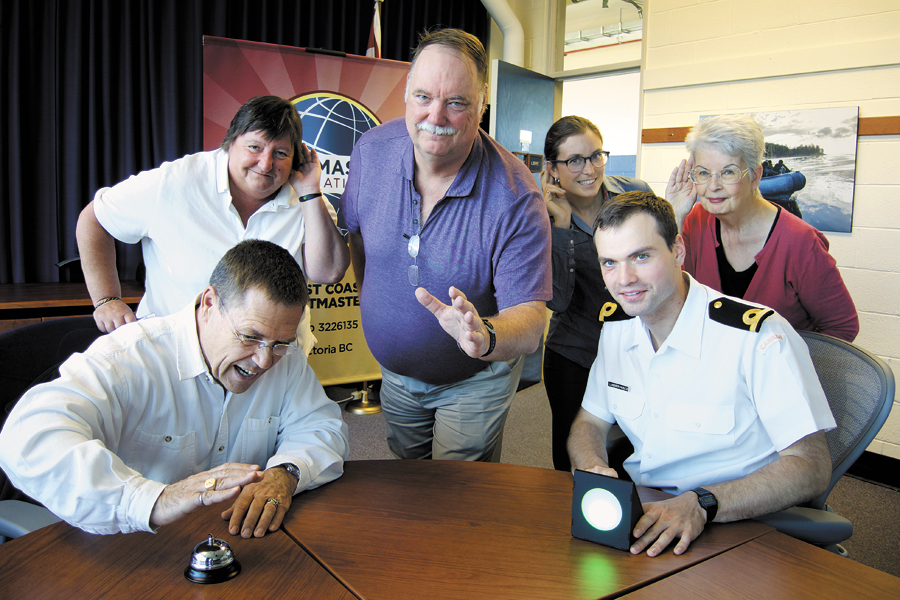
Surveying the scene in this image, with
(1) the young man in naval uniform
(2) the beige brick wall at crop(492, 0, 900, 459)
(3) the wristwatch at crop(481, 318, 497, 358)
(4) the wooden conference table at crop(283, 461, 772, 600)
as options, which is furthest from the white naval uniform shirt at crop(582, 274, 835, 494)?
(2) the beige brick wall at crop(492, 0, 900, 459)

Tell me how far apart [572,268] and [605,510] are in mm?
1171

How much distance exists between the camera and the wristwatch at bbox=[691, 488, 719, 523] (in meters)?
1.21

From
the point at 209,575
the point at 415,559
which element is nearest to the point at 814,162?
the point at 415,559

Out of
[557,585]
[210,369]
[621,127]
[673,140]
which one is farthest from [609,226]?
[621,127]

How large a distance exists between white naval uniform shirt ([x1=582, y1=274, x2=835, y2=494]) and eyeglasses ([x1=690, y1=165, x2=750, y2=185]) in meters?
0.59

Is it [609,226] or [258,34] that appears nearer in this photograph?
[609,226]

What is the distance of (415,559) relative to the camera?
1041 millimetres

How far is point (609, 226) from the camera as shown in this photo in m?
1.64

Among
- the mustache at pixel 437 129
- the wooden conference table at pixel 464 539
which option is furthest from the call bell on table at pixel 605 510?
the mustache at pixel 437 129

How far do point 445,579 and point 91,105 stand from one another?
3694 mm

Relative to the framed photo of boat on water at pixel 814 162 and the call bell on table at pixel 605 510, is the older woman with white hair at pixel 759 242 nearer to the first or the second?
the call bell on table at pixel 605 510

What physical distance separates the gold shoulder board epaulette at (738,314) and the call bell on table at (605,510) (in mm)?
611

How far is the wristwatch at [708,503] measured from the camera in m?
1.21

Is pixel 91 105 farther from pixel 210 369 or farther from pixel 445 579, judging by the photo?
pixel 445 579
